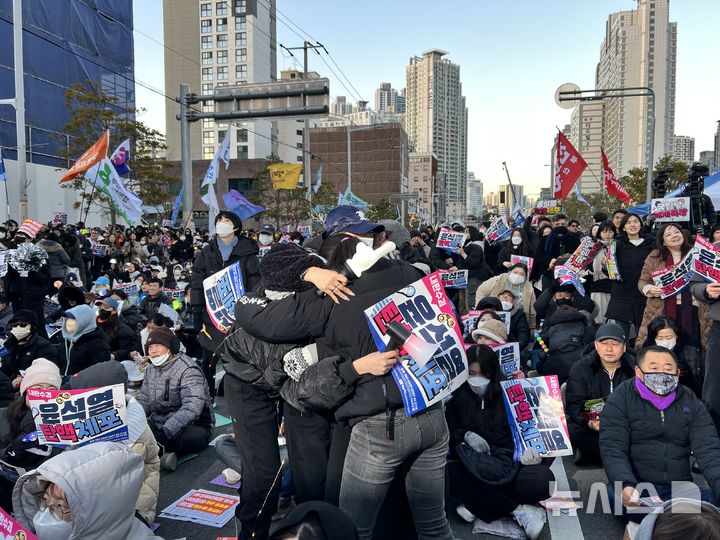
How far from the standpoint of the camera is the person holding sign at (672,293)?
567 centimetres

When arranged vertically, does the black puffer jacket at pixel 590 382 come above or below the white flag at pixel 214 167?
below

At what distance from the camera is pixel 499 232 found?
1206 centimetres

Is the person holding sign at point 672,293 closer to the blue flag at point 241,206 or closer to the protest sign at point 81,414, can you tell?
the protest sign at point 81,414

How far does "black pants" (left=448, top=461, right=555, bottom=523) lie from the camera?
12.8 ft

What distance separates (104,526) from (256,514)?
3.13 ft

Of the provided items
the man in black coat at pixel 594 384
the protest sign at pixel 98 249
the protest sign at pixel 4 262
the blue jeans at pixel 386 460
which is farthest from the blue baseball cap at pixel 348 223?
the protest sign at pixel 98 249

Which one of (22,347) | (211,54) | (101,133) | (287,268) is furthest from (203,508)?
(211,54)

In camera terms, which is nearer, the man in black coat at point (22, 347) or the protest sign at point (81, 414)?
the protest sign at point (81, 414)

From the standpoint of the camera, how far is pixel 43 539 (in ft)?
8.20

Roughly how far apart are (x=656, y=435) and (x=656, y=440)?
0.03 metres

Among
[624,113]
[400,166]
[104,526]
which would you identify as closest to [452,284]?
[104,526]

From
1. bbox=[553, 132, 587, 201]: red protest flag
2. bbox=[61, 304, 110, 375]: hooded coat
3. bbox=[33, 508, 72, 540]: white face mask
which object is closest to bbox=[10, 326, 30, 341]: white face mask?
bbox=[61, 304, 110, 375]: hooded coat

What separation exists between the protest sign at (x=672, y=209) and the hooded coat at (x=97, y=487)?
7.50 meters

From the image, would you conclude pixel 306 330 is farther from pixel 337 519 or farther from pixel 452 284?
pixel 452 284
